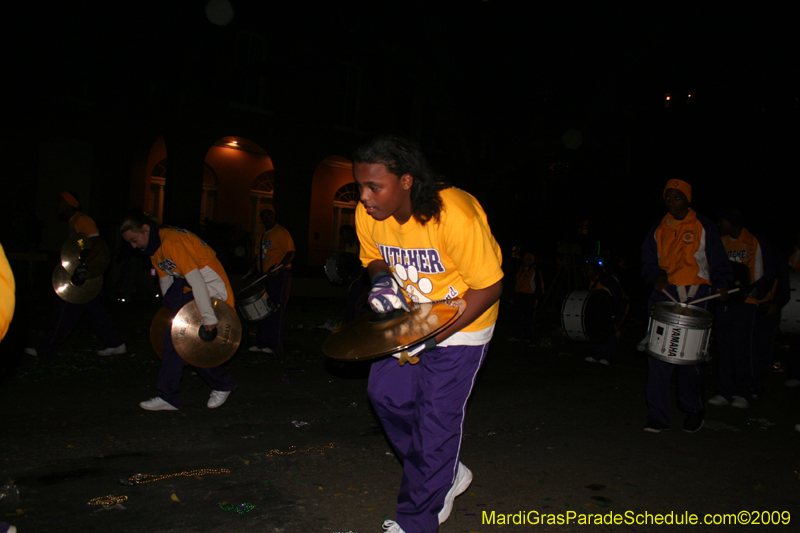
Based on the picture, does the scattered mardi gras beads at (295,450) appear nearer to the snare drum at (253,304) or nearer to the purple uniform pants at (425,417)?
the purple uniform pants at (425,417)

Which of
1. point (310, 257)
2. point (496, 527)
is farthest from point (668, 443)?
point (310, 257)

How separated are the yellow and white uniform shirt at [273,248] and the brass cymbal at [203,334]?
11.2 feet

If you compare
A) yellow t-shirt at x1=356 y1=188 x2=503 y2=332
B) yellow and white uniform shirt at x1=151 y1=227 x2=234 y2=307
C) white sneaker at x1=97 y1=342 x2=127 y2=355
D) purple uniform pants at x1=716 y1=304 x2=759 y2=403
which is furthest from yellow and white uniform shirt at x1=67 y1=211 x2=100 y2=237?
purple uniform pants at x1=716 y1=304 x2=759 y2=403

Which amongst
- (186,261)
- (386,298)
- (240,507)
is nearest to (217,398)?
(186,261)

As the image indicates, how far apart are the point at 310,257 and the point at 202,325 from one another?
55.6ft

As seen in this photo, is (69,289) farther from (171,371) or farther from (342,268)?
(342,268)

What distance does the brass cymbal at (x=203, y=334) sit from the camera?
16.2 ft

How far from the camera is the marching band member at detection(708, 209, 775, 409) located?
629 cm

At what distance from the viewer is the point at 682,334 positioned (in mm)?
4703

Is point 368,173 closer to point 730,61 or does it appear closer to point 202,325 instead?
point 202,325

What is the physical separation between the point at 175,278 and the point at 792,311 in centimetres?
692

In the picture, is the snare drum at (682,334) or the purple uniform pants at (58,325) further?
the purple uniform pants at (58,325)

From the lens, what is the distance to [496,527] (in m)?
3.25

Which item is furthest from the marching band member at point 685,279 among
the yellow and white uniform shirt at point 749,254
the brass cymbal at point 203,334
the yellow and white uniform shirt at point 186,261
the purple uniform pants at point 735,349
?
the yellow and white uniform shirt at point 186,261
